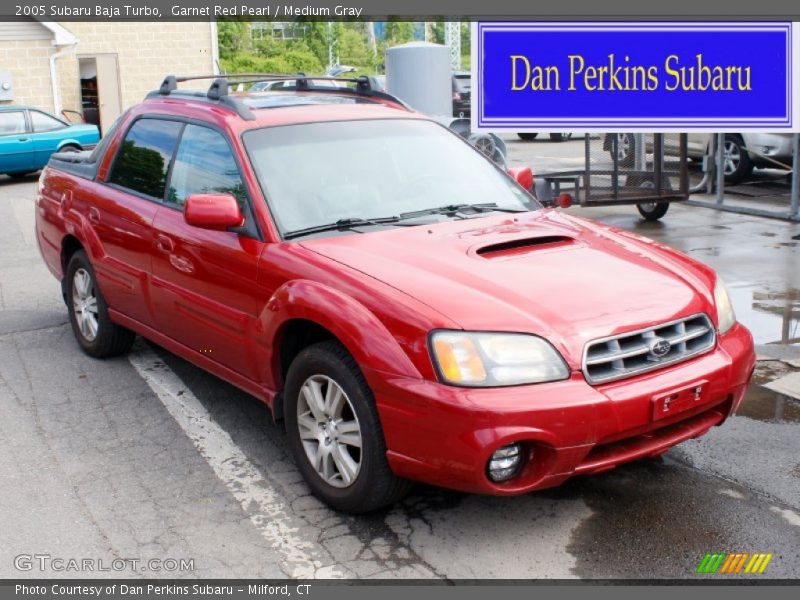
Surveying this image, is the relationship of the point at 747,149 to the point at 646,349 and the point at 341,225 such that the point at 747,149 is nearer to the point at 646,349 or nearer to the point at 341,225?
the point at 341,225

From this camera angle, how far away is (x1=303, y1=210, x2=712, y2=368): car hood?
371 centimetres

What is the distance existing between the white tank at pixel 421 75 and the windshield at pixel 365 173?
19.7ft

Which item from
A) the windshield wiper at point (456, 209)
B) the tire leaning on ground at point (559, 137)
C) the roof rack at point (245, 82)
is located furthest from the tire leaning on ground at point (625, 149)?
the tire leaning on ground at point (559, 137)

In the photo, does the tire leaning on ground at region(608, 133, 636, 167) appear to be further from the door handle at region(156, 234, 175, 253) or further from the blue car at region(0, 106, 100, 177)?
the blue car at region(0, 106, 100, 177)

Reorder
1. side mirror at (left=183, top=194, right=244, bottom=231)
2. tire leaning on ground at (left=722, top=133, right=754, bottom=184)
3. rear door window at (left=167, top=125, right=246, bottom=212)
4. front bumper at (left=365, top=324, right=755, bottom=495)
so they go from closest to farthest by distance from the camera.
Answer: front bumper at (left=365, top=324, right=755, bottom=495), side mirror at (left=183, top=194, right=244, bottom=231), rear door window at (left=167, top=125, right=246, bottom=212), tire leaning on ground at (left=722, top=133, right=754, bottom=184)

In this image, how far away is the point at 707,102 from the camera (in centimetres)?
967

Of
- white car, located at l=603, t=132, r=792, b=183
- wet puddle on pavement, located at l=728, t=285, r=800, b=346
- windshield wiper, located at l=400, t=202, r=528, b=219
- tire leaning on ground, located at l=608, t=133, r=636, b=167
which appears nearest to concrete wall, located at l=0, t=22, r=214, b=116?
white car, located at l=603, t=132, r=792, b=183

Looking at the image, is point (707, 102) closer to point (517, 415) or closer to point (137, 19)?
point (517, 415)

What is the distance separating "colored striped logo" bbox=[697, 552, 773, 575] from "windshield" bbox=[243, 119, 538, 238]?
6.56 feet

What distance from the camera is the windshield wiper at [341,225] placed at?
4488 millimetres

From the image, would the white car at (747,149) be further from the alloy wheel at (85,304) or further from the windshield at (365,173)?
the alloy wheel at (85,304)

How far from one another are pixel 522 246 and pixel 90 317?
3252mm

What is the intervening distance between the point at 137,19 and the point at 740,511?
26617mm

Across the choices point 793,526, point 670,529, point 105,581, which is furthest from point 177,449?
point 793,526
